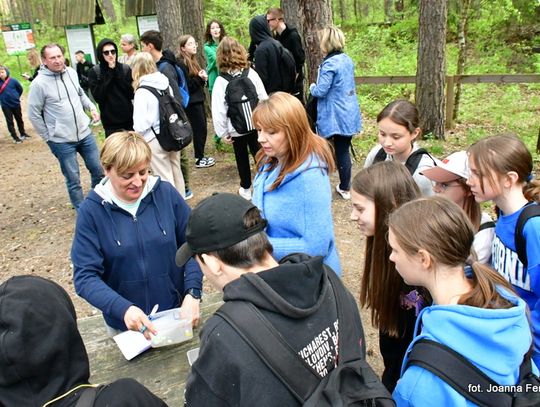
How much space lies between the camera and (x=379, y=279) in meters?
2.30

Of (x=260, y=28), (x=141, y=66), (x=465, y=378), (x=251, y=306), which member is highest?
(x=260, y=28)

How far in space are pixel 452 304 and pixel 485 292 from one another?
0.13m

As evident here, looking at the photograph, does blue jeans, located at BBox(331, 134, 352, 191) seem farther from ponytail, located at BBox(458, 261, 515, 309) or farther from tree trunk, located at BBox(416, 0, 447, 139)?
ponytail, located at BBox(458, 261, 515, 309)

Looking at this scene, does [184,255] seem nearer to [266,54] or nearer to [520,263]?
[520,263]

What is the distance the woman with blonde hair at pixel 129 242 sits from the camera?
2430 mm

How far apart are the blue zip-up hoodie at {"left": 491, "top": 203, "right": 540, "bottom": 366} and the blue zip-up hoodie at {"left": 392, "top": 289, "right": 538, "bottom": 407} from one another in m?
0.57

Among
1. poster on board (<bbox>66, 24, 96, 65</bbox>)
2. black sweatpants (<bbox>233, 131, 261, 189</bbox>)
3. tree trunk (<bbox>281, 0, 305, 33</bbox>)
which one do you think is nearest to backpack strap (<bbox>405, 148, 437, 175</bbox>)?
black sweatpants (<bbox>233, 131, 261, 189</bbox>)

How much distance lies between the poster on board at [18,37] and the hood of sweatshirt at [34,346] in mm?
16518

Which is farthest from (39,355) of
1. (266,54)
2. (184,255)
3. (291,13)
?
(291,13)

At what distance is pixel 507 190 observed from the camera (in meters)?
2.31

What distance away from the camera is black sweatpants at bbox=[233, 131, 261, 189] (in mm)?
6242

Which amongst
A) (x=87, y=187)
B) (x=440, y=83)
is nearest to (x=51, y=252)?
(x=87, y=187)

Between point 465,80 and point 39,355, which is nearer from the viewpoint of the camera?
point 39,355

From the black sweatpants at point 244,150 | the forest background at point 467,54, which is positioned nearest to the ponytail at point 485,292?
the black sweatpants at point 244,150
